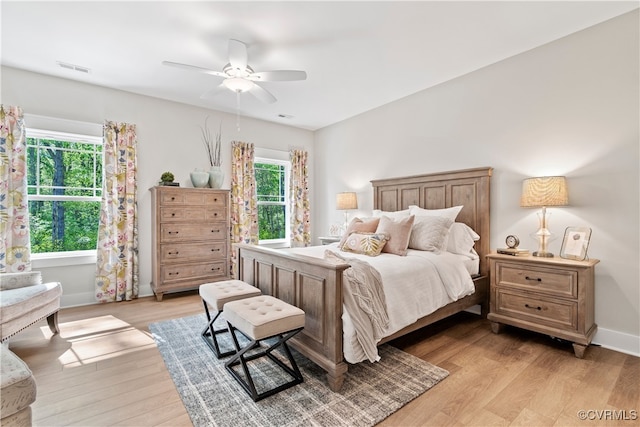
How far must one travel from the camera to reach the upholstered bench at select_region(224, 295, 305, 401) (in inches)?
72.1

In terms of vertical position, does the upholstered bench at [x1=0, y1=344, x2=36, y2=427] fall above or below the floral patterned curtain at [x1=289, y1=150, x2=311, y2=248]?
below

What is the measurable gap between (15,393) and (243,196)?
388cm

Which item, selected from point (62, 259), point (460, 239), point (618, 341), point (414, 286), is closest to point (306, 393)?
point (414, 286)

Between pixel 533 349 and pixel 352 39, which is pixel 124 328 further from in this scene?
pixel 533 349

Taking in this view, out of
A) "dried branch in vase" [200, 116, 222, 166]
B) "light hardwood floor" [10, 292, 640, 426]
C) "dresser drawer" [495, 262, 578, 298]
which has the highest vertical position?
"dried branch in vase" [200, 116, 222, 166]

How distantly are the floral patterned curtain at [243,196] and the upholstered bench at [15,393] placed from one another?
11.2 feet

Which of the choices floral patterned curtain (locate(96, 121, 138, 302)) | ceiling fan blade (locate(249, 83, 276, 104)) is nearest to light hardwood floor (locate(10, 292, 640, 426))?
floral patterned curtain (locate(96, 121, 138, 302))

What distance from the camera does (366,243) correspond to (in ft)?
9.89

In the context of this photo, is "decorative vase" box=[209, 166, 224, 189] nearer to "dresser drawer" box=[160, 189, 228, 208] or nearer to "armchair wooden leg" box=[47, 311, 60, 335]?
"dresser drawer" box=[160, 189, 228, 208]

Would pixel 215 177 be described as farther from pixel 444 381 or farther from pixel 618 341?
pixel 618 341

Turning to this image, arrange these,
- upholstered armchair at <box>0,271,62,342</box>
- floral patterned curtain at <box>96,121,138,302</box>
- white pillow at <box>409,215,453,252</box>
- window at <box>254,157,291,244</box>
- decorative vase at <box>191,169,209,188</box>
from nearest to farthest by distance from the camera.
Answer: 1. upholstered armchair at <box>0,271,62,342</box>
2. white pillow at <box>409,215,453,252</box>
3. floral patterned curtain at <box>96,121,138,302</box>
4. decorative vase at <box>191,169,209,188</box>
5. window at <box>254,157,291,244</box>

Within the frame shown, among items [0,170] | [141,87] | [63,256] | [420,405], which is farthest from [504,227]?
[0,170]

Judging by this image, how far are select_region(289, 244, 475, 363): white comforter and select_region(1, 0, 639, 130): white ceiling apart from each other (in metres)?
2.07

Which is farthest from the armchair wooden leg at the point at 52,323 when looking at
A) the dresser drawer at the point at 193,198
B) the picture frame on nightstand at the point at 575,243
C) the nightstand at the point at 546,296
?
the picture frame on nightstand at the point at 575,243
